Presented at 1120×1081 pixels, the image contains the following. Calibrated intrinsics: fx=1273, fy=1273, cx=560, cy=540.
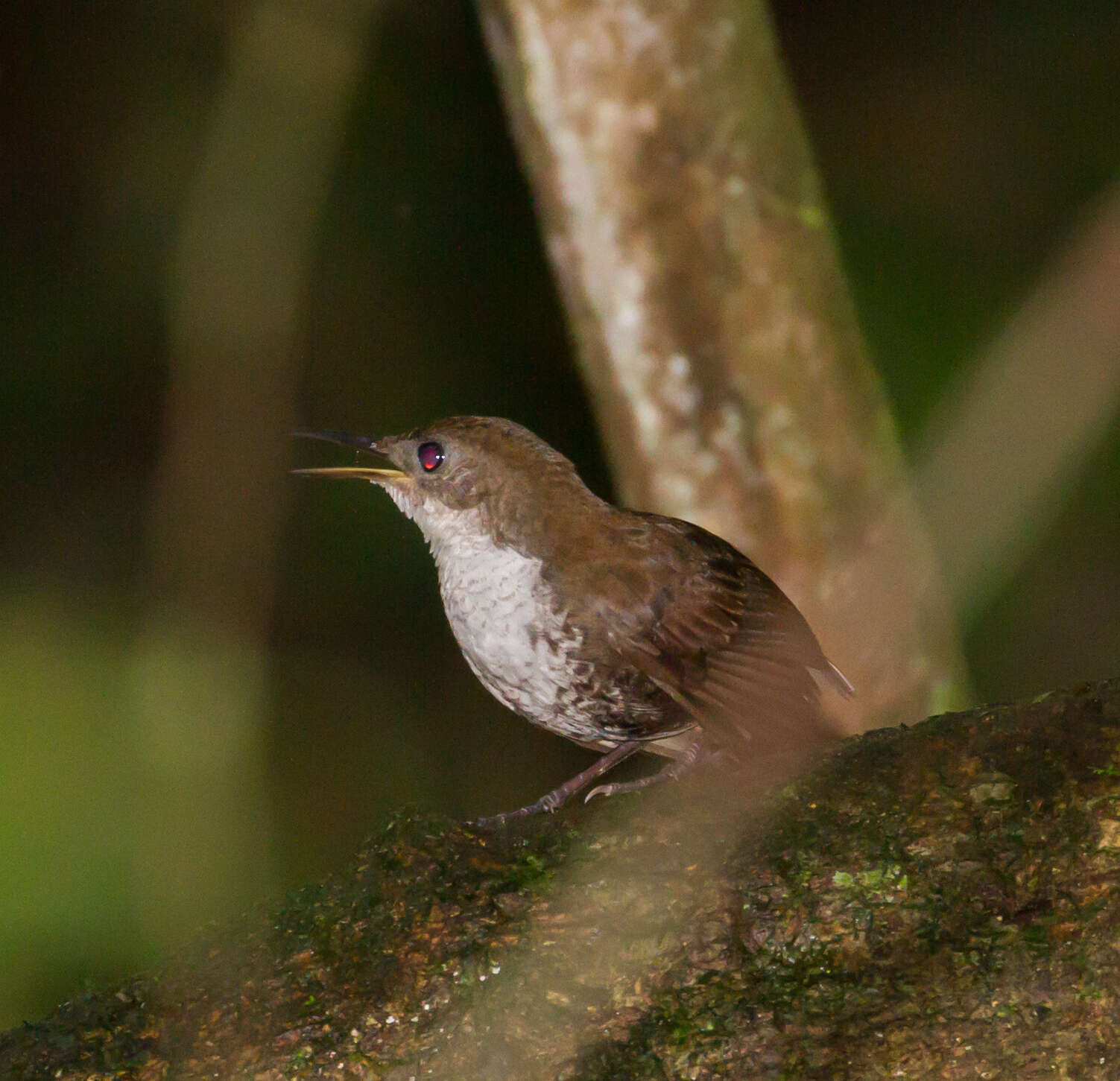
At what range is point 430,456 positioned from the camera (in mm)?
4289

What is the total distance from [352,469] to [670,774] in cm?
143

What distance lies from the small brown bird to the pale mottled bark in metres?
0.44

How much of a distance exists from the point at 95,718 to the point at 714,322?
3274 millimetres

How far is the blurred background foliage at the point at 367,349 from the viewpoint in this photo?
6.09 m

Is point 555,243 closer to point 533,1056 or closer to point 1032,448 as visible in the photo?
point 1032,448

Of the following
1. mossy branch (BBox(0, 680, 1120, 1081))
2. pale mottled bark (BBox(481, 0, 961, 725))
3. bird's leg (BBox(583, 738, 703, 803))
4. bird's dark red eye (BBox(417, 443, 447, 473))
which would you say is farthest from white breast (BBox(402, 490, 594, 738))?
pale mottled bark (BBox(481, 0, 961, 725))

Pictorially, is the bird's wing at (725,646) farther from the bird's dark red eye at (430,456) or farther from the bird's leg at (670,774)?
the bird's dark red eye at (430,456)

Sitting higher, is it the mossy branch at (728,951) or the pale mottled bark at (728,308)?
the pale mottled bark at (728,308)

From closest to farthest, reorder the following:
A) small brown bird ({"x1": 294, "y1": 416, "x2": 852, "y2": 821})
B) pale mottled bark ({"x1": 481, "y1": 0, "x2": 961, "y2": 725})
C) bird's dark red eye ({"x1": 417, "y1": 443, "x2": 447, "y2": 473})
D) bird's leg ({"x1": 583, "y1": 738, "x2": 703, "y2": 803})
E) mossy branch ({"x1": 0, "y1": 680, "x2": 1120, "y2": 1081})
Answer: mossy branch ({"x1": 0, "y1": 680, "x2": 1120, "y2": 1081}), bird's leg ({"x1": 583, "y1": 738, "x2": 703, "y2": 803}), small brown bird ({"x1": 294, "y1": 416, "x2": 852, "y2": 821}), bird's dark red eye ({"x1": 417, "y1": 443, "x2": 447, "y2": 473}), pale mottled bark ({"x1": 481, "y1": 0, "x2": 961, "y2": 725})

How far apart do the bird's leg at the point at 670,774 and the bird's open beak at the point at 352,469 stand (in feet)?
4.25

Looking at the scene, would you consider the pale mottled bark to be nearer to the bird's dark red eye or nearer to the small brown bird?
the small brown bird

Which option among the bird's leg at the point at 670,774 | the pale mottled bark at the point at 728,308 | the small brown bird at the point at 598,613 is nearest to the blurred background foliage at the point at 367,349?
the pale mottled bark at the point at 728,308

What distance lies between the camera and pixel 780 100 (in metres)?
4.67

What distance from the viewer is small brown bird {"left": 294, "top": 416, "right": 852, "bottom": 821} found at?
3693mm
